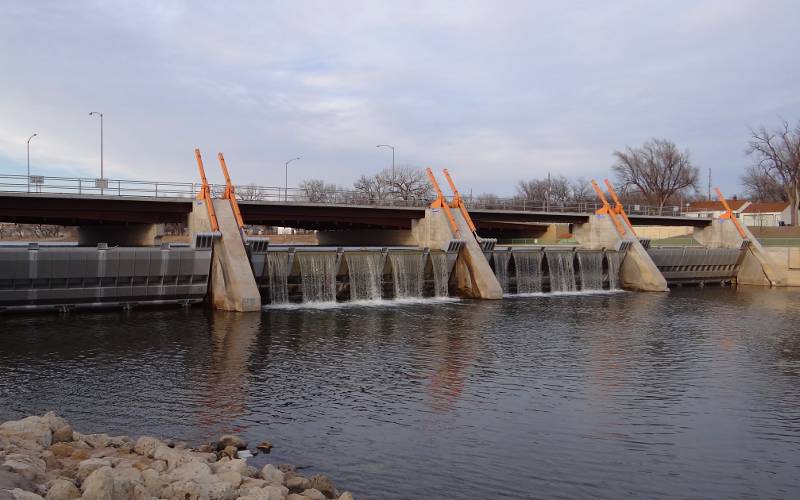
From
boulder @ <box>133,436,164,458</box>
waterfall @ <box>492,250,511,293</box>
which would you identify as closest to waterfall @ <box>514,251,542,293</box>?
waterfall @ <box>492,250,511,293</box>

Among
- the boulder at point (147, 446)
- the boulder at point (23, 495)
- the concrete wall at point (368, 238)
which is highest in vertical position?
the concrete wall at point (368, 238)

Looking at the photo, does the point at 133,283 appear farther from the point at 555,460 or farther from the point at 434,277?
the point at 555,460

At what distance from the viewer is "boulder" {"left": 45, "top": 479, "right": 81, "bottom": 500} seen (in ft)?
28.1

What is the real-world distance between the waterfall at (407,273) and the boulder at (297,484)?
29881 mm

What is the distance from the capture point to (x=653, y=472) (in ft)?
41.9

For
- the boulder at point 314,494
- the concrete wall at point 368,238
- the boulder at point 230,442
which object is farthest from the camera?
the concrete wall at point 368,238

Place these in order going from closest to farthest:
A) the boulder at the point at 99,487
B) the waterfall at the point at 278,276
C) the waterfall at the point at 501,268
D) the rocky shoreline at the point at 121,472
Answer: the boulder at the point at 99,487 → the rocky shoreline at the point at 121,472 → the waterfall at the point at 278,276 → the waterfall at the point at 501,268

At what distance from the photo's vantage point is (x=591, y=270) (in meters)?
49.7

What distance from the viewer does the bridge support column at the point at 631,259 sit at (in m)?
50.6

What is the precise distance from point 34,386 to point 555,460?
1363 centimetres

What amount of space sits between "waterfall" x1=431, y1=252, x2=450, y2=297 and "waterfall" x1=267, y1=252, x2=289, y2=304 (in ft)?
31.8

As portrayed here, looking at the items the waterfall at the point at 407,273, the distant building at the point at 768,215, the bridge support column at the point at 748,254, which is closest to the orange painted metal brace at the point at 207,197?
the waterfall at the point at 407,273

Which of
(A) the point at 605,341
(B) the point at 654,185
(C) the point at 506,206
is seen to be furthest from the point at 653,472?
(B) the point at 654,185

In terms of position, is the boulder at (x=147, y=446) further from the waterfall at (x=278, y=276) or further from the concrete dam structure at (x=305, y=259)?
the waterfall at (x=278, y=276)
